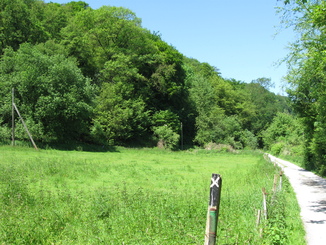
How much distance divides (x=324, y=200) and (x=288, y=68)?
6.69 m

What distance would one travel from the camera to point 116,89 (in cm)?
4931

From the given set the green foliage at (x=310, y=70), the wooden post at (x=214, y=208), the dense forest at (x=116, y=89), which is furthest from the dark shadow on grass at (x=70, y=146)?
the wooden post at (x=214, y=208)

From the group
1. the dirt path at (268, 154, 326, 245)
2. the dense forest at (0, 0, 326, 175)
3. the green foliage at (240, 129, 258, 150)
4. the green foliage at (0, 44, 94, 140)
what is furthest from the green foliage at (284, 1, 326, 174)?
the green foliage at (240, 129, 258, 150)

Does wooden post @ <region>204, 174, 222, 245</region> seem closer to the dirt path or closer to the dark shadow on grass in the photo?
the dirt path

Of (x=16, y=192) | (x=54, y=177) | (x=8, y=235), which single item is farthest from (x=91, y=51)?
(x=8, y=235)

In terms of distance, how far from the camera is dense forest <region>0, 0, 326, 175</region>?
31.4 m

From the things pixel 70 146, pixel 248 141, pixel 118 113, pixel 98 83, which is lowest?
pixel 70 146

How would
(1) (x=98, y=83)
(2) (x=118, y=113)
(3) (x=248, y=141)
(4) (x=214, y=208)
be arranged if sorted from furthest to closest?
1. (3) (x=248, y=141)
2. (1) (x=98, y=83)
3. (2) (x=118, y=113)
4. (4) (x=214, y=208)

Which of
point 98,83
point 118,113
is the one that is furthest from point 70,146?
point 98,83

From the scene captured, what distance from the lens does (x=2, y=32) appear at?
43.8 metres

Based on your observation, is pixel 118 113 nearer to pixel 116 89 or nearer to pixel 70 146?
pixel 116 89

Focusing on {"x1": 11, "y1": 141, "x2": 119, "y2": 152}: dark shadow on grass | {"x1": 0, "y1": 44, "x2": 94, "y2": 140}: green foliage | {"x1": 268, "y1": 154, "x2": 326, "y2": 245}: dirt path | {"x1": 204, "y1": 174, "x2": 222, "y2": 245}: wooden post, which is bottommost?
{"x1": 11, "y1": 141, "x2": 119, "y2": 152}: dark shadow on grass

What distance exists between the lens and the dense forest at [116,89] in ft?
103

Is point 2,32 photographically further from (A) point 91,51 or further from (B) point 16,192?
(B) point 16,192
